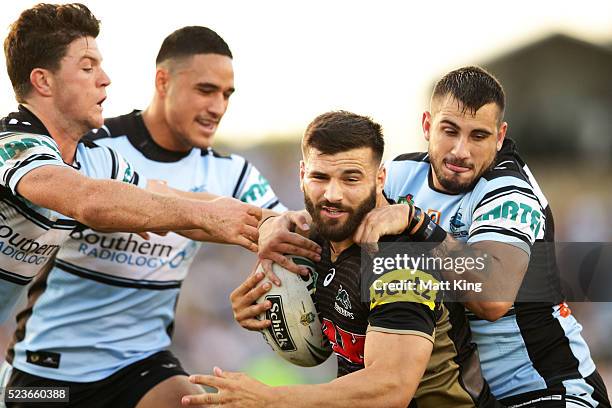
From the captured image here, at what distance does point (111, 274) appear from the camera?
290 inches

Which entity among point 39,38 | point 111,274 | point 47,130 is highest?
point 39,38

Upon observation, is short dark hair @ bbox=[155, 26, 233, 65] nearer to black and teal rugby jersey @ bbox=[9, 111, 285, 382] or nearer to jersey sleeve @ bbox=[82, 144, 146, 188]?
black and teal rugby jersey @ bbox=[9, 111, 285, 382]

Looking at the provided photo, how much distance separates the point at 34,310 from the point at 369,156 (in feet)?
11.3

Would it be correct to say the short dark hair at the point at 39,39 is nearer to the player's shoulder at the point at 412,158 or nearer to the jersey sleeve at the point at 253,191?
the jersey sleeve at the point at 253,191

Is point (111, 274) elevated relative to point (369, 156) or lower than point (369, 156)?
lower

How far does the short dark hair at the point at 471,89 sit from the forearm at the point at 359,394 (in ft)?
6.33

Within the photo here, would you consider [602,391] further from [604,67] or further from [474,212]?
[604,67]

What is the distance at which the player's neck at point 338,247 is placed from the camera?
539 centimetres

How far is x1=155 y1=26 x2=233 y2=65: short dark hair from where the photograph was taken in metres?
8.12

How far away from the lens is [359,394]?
473cm

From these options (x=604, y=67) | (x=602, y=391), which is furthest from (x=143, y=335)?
(x=604, y=67)

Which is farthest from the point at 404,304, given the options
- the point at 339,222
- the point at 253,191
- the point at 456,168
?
the point at 253,191

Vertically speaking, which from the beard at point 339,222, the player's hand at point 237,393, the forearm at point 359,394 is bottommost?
the player's hand at point 237,393

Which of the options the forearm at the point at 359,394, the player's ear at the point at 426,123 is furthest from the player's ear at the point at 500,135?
the forearm at the point at 359,394
